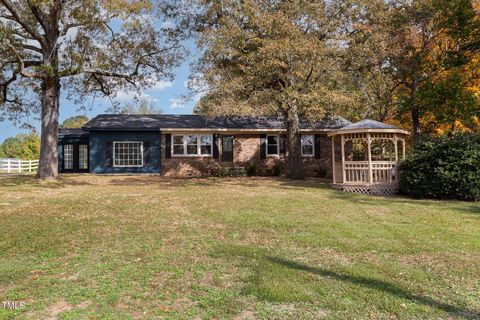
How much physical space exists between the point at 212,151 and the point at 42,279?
17.4 meters

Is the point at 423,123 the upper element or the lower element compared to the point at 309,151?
upper

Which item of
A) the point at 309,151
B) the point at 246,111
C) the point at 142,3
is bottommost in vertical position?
the point at 309,151

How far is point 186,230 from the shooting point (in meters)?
7.05

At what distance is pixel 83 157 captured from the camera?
75.9ft

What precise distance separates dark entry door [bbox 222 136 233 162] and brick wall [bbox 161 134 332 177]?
26 centimetres

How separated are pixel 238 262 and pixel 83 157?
20715 mm

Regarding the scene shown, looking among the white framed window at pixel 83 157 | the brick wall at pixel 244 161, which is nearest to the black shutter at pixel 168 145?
the brick wall at pixel 244 161

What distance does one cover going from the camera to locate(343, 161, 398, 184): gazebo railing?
13969 millimetres

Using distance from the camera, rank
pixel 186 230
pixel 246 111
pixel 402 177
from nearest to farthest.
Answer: pixel 186 230
pixel 402 177
pixel 246 111

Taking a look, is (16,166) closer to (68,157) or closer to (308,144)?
(68,157)

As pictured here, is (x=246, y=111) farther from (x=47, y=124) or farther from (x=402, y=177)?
(x=47, y=124)

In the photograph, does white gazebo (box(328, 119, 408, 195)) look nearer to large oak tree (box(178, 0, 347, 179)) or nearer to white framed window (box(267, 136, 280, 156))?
large oak tree (box(178, 0, 347, 179))

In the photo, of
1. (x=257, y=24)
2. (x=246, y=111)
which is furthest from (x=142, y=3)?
(x=246, y=111)

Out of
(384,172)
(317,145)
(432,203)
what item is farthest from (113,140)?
(432,203)
